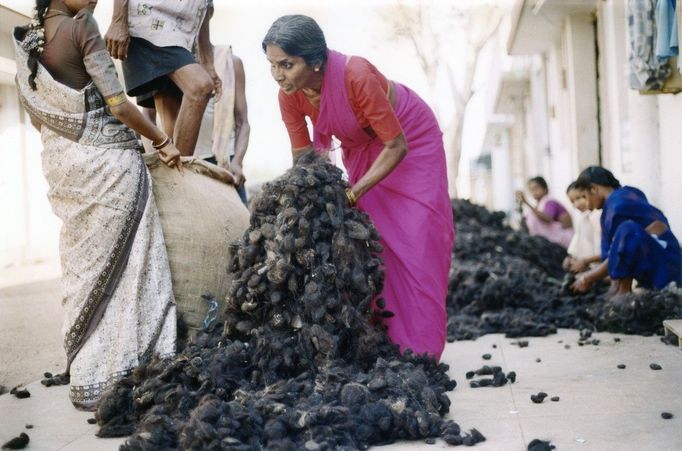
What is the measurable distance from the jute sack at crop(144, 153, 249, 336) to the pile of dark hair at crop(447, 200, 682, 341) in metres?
1.98

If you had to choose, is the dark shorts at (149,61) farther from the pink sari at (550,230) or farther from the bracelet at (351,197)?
the pink sari at (550,230)

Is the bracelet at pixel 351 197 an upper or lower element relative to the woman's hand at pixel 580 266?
upper

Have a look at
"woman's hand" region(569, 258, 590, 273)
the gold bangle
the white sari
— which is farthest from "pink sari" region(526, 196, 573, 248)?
the gold bangle

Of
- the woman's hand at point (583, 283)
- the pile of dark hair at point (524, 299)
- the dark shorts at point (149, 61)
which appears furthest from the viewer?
the woman's hand at point (583, 283)

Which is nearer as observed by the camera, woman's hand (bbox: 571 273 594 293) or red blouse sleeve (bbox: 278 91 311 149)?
red blouse sleeve (bbox: 278 91 311 149)

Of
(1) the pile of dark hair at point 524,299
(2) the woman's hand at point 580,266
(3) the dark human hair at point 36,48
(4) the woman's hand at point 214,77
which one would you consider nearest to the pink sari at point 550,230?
(1) the pile of dark hair at point 524,299

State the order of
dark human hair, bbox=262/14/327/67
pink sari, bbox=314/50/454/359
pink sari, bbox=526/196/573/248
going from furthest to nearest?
pink sari, bbox=526/196/573/248 < pink sari, bbox=314/50/454/359 < dark human hair, bbox=262/14/327/67

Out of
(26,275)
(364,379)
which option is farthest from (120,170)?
(26,275)

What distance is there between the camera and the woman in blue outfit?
19.1 feet

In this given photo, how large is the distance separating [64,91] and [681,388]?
125 inches

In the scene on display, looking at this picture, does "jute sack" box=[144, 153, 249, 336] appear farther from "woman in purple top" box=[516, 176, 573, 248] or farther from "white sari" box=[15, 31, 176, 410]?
"woman in purple top" box=[516, 176, 573, 248]

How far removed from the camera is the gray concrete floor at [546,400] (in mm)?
3105

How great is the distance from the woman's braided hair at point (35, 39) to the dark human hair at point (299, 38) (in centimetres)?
106

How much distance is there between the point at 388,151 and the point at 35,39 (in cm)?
177
